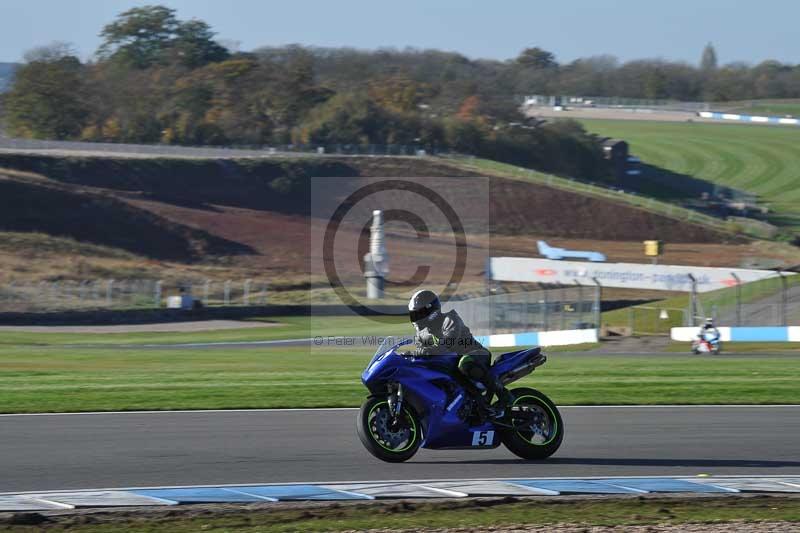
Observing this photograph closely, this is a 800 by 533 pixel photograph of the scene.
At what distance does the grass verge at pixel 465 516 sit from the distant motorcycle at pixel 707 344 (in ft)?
75.1

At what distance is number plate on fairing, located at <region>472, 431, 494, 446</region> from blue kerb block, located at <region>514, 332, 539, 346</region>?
25.1 meters

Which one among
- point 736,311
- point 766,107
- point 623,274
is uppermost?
point 766,107

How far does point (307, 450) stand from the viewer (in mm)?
11359

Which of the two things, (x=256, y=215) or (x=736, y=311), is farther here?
(x=256, y=215)

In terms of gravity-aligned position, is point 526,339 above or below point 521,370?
below

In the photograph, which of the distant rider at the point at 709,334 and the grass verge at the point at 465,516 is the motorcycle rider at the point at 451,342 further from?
the distant rider at the point at 709,334

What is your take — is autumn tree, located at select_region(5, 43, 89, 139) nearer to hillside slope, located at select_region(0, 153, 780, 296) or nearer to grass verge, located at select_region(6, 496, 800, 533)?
hillside slope, located at select_region(0, 153, 780, 296)

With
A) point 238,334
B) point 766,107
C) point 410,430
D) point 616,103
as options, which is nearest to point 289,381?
point 410,430

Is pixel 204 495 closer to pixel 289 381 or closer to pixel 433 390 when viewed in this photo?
pixel 433 390

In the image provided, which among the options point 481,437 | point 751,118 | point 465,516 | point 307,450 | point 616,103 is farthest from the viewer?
point 616,103

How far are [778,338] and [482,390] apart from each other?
27.5m

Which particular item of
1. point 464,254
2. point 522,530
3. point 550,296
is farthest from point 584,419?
point 464,254

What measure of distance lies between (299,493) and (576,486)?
96.3 inches

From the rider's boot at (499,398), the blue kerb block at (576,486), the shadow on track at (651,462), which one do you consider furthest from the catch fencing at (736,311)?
the blue kerb block at (576,486)
